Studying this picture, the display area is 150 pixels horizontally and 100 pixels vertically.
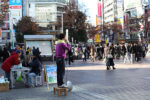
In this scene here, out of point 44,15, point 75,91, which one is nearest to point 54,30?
point 44,15

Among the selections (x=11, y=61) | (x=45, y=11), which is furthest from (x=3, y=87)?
(x=45, y=11)

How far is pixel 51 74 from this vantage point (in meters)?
11.1

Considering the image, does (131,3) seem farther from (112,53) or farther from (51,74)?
(51,74)

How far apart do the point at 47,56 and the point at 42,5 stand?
5626cm

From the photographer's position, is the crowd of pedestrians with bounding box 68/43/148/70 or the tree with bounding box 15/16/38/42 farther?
the tree with bounding box 15/16/38/42

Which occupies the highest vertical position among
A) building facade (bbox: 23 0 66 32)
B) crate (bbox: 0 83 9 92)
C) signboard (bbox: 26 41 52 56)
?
building facade (bbox: 23 0 66 32)

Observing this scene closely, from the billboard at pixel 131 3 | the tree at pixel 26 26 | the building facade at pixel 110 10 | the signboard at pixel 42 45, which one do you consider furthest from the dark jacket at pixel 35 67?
the building facade at pixel 110 10

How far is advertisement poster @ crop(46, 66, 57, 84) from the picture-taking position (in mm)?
11031

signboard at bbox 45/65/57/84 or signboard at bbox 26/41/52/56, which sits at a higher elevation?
signboard at bbox 26/41/52/56

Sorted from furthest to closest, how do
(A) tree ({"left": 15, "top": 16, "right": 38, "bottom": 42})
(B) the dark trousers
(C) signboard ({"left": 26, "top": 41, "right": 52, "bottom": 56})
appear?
(A) tree ({"left": 15, "top": 16, "right": 38, "bottom": 42}) → (C) signboard ({"left": 26, "top": 41, "right": 52, "bottom": 56}) → (B) the dark trousers

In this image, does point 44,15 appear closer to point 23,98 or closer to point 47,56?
point 47,56

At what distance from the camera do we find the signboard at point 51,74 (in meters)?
11.0

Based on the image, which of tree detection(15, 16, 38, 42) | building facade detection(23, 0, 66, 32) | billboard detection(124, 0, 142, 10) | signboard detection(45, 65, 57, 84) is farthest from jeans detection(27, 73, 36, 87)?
billboard detection(124, 0, 142, 10)

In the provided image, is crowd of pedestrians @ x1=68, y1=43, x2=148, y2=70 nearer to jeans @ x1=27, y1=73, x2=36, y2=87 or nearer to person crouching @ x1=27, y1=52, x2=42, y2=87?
person crouching @ x1=27, y1=52, x2=42, y2=87
